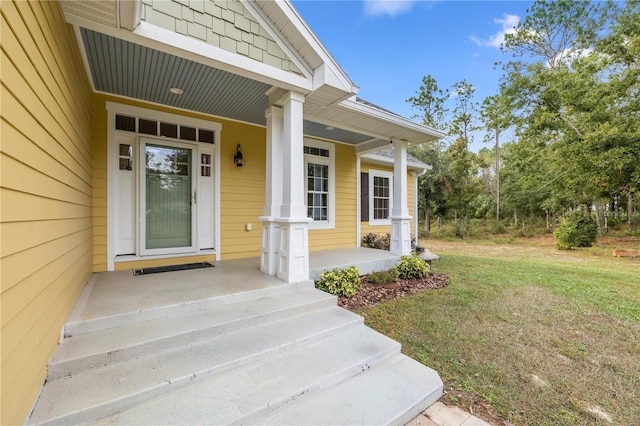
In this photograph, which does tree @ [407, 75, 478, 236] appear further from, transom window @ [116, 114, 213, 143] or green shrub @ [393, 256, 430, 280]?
transom window @ [116, 114, 213, 143]

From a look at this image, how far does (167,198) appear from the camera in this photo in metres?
4.43

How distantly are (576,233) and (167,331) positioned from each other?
47.7ft

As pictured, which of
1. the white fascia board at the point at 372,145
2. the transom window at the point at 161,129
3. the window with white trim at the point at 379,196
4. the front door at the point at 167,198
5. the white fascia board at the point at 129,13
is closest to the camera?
the white fascia board at the point at 129,13

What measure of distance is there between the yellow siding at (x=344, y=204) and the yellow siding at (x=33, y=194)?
4739 mm

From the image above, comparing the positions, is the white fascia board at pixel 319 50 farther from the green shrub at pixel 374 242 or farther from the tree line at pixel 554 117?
the tree line at pixel 554 117

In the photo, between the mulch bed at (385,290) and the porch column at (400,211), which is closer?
the mulch bed at (385,290)

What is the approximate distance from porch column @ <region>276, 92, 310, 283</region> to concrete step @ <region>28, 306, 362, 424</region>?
0.88 m

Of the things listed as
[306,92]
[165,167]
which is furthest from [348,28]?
[165,167]

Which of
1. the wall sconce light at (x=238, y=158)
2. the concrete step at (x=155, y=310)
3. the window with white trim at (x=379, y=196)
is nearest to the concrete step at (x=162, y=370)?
the concrete step at (x=155, y=310)

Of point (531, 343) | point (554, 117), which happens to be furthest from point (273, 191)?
point (554, 117)

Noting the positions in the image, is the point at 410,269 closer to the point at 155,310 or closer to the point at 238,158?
the point at 238,158

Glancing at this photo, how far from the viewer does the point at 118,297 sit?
9.09ft

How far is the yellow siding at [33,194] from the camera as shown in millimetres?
1210

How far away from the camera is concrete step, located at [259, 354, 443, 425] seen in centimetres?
173
